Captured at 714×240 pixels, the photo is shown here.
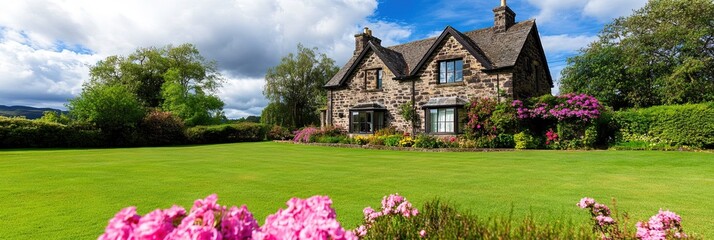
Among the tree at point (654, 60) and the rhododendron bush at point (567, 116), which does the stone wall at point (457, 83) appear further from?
the tree at point (654, 60)

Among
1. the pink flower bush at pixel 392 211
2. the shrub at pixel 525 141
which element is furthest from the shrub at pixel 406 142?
the pink flower bush at pixel 392 211

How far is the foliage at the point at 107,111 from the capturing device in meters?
26.0

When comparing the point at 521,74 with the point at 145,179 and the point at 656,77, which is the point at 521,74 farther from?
the point at 145,179

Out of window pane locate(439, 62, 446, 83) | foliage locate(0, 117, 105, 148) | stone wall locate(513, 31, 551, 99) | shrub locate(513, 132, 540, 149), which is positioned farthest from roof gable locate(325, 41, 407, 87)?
foliage locate(0, 117, 105, 148)

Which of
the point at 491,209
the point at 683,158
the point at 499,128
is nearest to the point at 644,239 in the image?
the point at 491,209

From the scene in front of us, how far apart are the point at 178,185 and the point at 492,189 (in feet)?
20.7

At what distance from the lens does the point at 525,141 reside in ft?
62.3

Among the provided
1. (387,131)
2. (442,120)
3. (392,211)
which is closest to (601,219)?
(392,211)

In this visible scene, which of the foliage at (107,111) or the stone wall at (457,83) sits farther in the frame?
the foliage at (107,111)

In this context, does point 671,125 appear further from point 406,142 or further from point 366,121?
point 366,121

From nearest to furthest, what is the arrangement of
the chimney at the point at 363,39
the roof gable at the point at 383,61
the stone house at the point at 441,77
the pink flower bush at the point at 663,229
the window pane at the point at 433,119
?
the pink flower bush at the point at 663,229
the stone house at the point at 441,77
the window pane at the point at 433,119
the roof gable at the point at 383,61
the chimney at the point at 363,39

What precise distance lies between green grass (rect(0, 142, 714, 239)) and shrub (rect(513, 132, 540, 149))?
24.5 ft

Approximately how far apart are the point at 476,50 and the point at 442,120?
4.57 m

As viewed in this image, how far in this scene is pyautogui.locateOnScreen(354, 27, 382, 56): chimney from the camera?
94.5 ft
